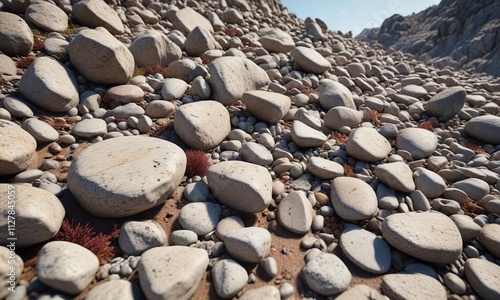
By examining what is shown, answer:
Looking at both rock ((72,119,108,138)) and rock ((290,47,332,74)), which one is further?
rock ((290,47,332,74))

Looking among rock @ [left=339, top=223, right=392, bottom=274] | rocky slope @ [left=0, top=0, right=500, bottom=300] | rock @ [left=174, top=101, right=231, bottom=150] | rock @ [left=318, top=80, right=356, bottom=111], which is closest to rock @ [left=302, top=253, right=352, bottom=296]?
rocky slope @ [left=0, top=0, right=500, bottom=300]

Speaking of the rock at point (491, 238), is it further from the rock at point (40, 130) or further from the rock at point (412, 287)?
Result: the rock at point (40, 130)

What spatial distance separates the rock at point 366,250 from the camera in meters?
3.25

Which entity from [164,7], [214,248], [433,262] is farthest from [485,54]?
[214,248]

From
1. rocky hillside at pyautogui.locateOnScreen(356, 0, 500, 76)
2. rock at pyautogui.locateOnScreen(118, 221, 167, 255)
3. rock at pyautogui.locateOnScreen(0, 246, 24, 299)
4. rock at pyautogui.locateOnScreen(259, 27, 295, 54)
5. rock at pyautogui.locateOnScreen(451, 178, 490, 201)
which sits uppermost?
rocky hillside at pyautogui.locateOnScreen(356, 0, 500, 76)

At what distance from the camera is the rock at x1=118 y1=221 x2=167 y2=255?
3096 millimetres

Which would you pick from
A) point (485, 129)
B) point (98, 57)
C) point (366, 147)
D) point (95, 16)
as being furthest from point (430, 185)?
point (95, 16)

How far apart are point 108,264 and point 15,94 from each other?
415 cm

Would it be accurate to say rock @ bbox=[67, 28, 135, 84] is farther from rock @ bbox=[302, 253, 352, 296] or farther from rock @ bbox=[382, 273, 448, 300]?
rock @ bbox=[382, 273, 448, 300]

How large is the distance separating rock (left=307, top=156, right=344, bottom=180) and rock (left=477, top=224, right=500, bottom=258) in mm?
2130

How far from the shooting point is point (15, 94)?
15.7 feet

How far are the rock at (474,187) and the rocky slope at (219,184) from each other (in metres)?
0.02

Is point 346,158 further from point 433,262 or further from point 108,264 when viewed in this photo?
point 108,264

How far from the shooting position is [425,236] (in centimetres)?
340
